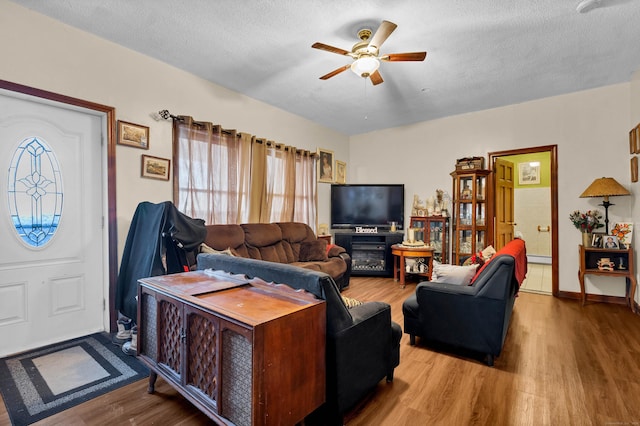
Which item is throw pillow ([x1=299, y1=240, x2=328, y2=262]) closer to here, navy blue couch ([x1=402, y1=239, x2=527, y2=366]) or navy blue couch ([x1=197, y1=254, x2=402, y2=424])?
navy blue couch ([x1=402, y1=239, x2=527, y2=366])

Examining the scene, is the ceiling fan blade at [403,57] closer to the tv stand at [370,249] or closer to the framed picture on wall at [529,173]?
the tv stand at [370,249]

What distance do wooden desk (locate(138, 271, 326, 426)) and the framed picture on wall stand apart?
7598mm

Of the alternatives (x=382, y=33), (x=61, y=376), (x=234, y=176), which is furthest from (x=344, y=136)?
(x=61, y=376)

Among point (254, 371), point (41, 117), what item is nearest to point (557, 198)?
point (254, 371)

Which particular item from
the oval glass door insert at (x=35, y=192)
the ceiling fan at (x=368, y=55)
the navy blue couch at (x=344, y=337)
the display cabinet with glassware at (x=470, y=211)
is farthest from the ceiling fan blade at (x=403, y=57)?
the oval glass door insert at (x=35, y=192)

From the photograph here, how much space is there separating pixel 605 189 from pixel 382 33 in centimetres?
355

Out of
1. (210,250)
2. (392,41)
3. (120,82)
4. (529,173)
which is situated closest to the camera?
(392,41)

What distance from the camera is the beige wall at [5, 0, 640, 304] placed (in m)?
2.60

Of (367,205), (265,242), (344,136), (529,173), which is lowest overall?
(265,242)

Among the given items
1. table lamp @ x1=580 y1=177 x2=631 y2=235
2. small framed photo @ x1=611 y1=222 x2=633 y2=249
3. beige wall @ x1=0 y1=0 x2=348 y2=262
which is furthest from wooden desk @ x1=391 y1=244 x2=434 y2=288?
beige wall @ x1=0 y1=0 x2=348 y2=262

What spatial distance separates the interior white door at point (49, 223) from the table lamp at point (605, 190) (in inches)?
224

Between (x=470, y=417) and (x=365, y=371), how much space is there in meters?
0.67

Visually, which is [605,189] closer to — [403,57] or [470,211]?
[470,211]

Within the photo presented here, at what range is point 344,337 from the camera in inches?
64.3
